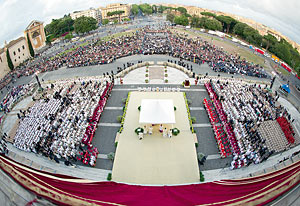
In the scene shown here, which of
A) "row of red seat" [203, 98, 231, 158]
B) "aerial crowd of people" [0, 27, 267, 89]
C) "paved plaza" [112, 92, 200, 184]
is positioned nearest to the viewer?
"paved plaza" [112, 92, 200, 184]

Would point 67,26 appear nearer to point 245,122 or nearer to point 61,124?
point 61,124

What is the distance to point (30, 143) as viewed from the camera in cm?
2372

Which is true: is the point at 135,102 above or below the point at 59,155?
above

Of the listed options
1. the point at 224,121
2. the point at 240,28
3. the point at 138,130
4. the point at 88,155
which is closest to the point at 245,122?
the point at 224,121

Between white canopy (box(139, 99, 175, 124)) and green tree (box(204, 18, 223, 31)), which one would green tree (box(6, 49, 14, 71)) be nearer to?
white canopy (box(139, 99, 175, 124))

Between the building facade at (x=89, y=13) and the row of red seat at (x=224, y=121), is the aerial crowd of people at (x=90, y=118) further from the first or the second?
the building facade at (x=89, y=13)

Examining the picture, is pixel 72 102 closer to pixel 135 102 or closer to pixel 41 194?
pixel 135 102

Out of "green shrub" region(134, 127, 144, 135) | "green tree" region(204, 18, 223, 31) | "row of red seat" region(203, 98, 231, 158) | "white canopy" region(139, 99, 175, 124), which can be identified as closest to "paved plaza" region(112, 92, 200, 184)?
"green shrub" region(134, 127, 144, 135)

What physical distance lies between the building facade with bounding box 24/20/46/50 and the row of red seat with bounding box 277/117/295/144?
75.7m

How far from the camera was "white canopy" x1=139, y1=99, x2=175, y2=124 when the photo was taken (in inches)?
1023

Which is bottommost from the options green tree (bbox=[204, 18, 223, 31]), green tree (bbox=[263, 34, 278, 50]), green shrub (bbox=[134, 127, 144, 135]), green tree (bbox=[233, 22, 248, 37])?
green shrub (bbox=[134, 127, 144, 135])

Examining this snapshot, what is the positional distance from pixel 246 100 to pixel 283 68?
31833 mm

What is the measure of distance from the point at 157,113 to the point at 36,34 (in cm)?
6771

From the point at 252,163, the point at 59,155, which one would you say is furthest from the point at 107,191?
the point at 252,163
